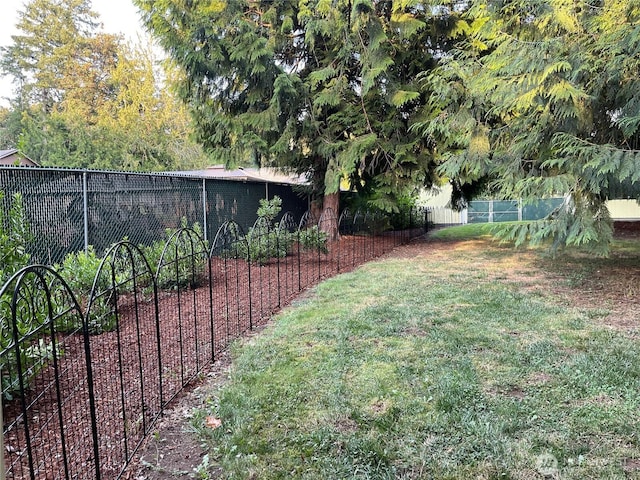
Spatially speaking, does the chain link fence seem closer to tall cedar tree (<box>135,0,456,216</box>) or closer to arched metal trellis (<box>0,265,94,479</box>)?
arched metal trellis (<box>0,265,94,479</box>)

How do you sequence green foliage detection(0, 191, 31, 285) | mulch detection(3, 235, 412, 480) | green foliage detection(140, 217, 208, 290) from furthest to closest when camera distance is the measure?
green foliage detection(140, 217, 208, 290) → green foliage detection(0, 191, 31, 285) → mulch detection(3, 235, 412, 480)

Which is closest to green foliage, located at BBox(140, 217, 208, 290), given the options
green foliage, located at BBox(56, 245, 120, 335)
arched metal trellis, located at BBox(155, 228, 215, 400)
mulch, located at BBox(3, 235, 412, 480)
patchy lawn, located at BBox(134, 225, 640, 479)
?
arched metal trellis, located at BBox(155, 228, 215, 400)

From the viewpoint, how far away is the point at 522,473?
1.97m

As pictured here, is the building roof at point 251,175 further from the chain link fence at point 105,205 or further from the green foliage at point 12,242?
the green foliage at point 12,242

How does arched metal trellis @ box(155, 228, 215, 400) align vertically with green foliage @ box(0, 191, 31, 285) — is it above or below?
below

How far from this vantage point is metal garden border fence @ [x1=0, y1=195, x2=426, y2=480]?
204 centimetres

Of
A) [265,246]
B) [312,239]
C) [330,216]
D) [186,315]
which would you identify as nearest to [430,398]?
[186,315]

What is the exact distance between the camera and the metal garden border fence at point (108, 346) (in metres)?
2.04

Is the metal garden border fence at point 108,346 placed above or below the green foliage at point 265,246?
below

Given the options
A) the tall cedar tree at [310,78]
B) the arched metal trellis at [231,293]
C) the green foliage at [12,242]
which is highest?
the tall cedar tree at [310,78]

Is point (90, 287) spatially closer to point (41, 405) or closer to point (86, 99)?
point (41, 405)

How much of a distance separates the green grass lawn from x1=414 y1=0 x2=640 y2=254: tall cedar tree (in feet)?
4.47

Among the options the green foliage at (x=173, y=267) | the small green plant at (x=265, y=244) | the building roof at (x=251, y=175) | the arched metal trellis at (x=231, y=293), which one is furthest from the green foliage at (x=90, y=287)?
the building roof at (x=251, y=175)

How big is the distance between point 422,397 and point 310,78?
7.58 m
